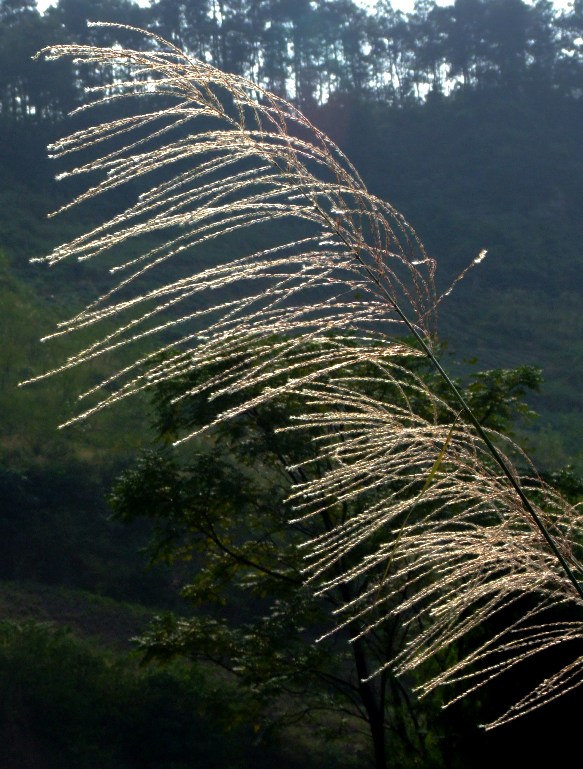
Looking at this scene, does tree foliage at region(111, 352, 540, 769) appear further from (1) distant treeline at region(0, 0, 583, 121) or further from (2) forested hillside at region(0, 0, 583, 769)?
(1) distant treeline at region(0, 0, 583, 121)

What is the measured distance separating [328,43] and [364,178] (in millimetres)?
8577

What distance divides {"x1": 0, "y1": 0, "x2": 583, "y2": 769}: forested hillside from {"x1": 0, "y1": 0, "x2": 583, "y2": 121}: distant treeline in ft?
0.31

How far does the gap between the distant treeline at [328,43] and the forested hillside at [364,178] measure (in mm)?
94

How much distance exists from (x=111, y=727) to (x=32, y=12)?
3174 cm

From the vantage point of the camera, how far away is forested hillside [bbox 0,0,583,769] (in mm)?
14238

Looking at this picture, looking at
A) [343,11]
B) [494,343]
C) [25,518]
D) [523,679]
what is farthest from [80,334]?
[343,11]

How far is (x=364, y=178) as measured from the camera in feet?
Result: 132

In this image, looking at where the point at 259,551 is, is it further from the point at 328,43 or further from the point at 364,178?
the point at 328,43

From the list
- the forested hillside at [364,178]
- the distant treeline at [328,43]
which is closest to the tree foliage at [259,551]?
the forested hillside at [364,178]

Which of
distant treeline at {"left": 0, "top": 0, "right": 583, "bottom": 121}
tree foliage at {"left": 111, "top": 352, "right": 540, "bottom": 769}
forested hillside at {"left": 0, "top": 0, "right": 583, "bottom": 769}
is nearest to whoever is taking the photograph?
tree foliage at {"left": 111, "top": 352, "right": 540, "bottom": 769}

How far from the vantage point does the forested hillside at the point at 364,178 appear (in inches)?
561

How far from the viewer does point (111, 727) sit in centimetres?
1158

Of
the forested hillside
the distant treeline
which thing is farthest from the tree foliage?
the distant treeline

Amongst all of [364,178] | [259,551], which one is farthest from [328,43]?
[259,551]
